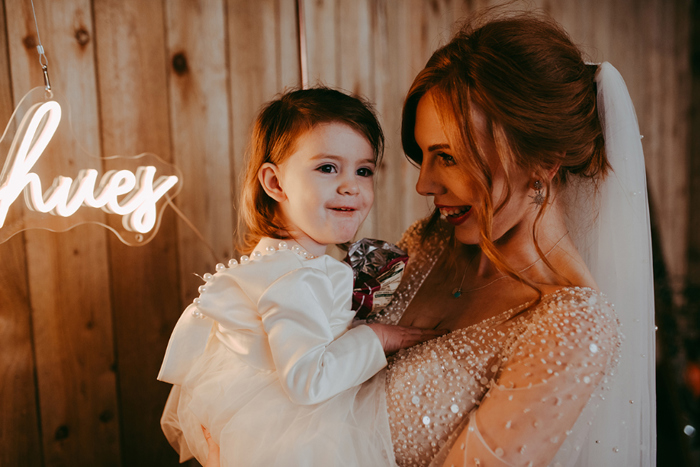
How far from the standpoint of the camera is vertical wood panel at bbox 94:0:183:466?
1.55 meters

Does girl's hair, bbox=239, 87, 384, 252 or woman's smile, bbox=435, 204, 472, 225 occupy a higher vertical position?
girl's hair, bbox=239, 87, 384, 252

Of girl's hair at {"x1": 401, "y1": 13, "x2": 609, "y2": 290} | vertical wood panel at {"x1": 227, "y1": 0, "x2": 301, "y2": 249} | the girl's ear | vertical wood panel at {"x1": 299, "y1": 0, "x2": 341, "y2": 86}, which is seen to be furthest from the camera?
vertical wood panel at {"x1": 299, "y1": 0, "x2": 341, "y2": 86}

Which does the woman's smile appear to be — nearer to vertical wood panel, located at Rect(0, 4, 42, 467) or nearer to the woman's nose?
the woman's nose

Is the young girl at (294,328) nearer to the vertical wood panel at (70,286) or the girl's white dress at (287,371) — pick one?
the girl's white dress at (287,371)

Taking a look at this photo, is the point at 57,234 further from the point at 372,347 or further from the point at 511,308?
the point at 511,308

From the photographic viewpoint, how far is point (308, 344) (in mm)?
888

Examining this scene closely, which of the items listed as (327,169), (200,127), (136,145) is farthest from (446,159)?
(136,145)

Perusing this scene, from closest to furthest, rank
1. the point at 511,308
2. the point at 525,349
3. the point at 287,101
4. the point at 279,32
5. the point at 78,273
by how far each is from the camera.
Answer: the point at 525,349 < the point at 511,308 < the point at 287,101 < the point at 78,273 < the point at 279,32

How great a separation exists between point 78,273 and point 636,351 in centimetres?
179

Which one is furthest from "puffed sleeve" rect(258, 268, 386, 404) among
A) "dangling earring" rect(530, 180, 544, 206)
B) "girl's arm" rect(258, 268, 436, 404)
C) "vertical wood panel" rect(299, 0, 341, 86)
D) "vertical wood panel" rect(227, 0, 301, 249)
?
"vertical wood panel" rect(299, 0, 341, 86)

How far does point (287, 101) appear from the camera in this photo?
1.17 metres

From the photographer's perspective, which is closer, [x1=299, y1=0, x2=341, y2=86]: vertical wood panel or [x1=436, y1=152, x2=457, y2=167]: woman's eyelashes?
[x1=436, y1=152, x2=457, y2=167]: woman's eyelashes

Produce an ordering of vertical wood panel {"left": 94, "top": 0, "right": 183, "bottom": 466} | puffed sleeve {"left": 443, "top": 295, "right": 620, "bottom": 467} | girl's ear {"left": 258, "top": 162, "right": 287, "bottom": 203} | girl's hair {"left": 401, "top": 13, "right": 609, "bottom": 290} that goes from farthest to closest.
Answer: vertical wood panel {"left": 94, "top": 0, "right": 183, "bottom": 466} < girl's ear {"left": 258, "top": 162, "right": 287, "bottom": 203} < girl's hair {"left": 401, "top": 13, "right": 609, "bottom": 290} < puffed sleeve {"left": 443, "top": 295, "right": 620, "bottom": 467}

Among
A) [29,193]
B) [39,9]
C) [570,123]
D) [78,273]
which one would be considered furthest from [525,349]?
[39,9]
